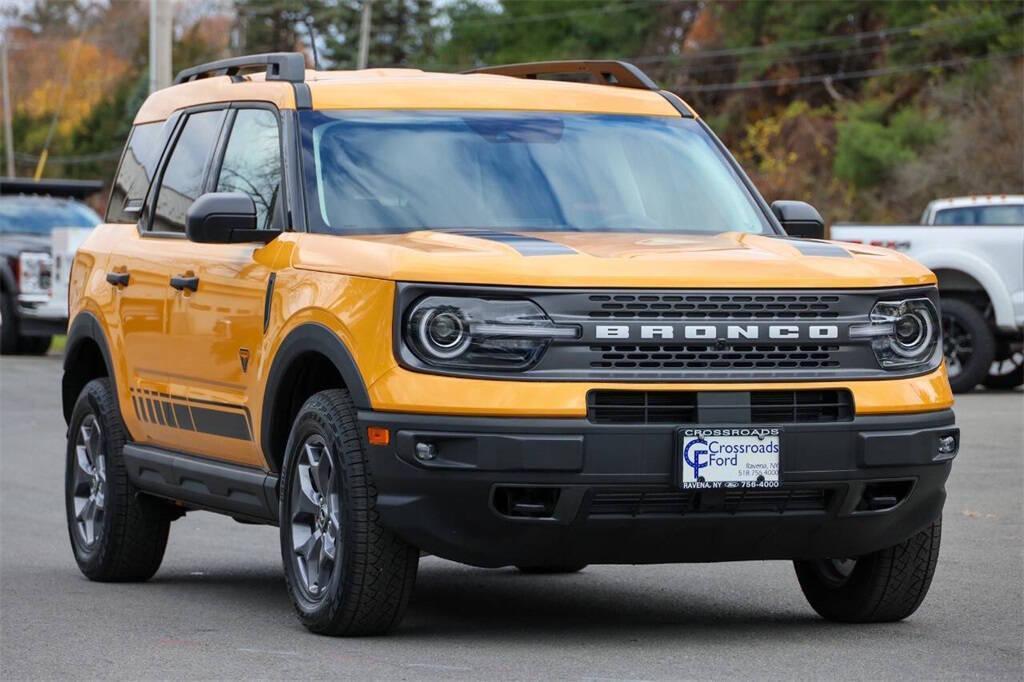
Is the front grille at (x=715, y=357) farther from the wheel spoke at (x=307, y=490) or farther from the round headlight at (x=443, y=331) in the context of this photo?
the wheel spoke at (x=307, y=490)

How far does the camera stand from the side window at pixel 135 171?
9531mm

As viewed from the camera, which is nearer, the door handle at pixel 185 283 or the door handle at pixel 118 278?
the door handle at pixel 185 283

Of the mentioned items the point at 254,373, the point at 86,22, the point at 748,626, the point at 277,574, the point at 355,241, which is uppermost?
the point at 355,241

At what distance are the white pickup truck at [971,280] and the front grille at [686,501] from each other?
44.0ft

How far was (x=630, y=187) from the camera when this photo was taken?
27.0ft

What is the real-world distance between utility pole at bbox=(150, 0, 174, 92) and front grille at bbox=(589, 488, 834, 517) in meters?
25.1

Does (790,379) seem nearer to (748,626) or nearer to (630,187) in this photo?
(748,626)

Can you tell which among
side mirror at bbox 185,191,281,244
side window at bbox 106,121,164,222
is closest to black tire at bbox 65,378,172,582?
side window at bbox 106,121,164,222

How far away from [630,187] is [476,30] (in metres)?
73.8

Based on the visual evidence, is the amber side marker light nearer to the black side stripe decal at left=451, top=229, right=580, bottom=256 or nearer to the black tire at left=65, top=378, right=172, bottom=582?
the black side stripe decal at left=451, top=229, right=580, bottom=256

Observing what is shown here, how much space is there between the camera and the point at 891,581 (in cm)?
746

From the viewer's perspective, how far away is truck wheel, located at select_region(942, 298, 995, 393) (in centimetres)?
2002

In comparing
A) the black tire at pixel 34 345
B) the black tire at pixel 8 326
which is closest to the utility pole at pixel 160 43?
the black tire at pixel 34 345

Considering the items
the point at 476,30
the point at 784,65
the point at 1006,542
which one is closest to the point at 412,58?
the point at 476,30
